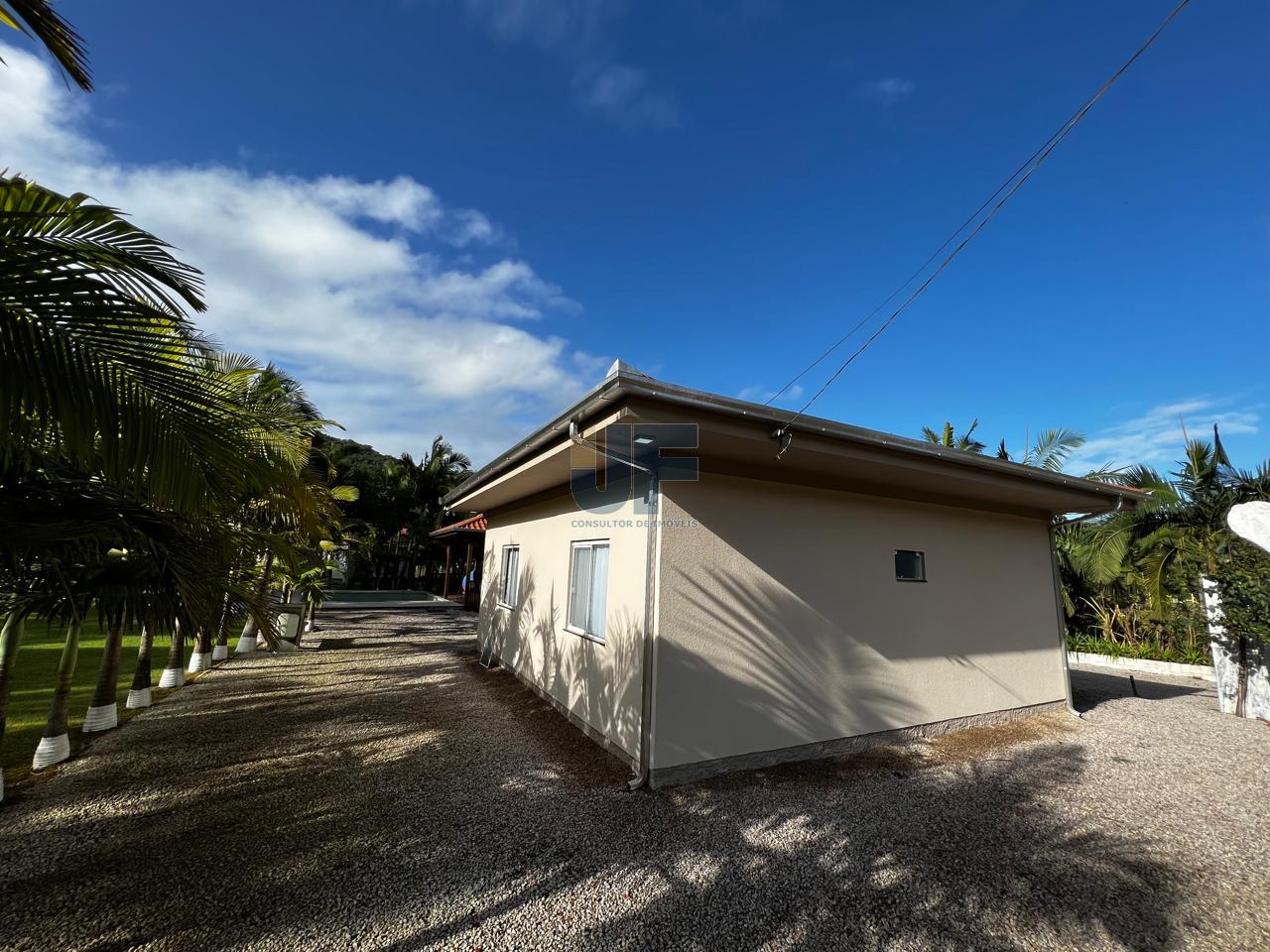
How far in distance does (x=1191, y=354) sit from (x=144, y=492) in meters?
17.0

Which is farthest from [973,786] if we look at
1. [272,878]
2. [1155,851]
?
[272,878]

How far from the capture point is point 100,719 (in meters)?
5.68

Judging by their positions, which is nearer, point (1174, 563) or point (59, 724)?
point (59, 724)

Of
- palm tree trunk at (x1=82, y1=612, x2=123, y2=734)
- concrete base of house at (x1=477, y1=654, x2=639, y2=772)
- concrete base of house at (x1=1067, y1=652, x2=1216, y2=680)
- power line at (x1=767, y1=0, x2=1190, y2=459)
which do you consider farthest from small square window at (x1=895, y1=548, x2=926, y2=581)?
palm tree trunk at (x1=82, y1=612, x2=123, y2=734)

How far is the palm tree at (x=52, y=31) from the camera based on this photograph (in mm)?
2430

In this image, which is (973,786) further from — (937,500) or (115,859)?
(115,859)

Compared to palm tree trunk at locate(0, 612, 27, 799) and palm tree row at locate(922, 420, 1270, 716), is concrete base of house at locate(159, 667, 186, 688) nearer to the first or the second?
palm tree trunk at locate(0, 612, 27, 799)

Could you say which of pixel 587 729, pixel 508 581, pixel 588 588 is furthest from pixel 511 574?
pixel 587 729

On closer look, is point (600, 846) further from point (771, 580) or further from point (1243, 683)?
point (1243, 683)

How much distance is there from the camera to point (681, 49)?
6406 mm

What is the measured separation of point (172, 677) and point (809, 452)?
33.5ft

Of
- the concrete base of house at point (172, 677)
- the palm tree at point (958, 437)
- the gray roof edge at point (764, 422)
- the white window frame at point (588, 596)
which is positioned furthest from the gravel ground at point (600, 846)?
the palm tree at point (958, 437)

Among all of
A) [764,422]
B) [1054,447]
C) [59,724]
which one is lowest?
[59,724]

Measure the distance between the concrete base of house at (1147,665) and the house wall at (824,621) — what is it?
4973 mm
